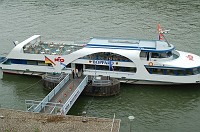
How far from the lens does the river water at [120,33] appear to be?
32156mm

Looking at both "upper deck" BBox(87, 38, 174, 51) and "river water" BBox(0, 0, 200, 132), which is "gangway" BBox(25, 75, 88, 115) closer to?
"river water" BBox(0, 0, 200, 132)

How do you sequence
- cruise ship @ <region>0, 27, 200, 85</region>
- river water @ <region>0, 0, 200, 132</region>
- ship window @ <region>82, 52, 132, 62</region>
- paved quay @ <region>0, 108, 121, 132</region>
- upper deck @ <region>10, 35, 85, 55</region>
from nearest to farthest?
paved quay @ <region>0, 108, 121, 132</region> → river water @ <region>0, 0, 200, 132</region> → cruise ship @ <region>0, 27, 200, 85</region> → ship window @ <region>82, 52, 132, 62</region> → upper deck @ <region>10, 35, 85, 55</region>

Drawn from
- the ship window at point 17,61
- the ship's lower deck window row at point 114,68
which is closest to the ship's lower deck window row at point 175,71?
the ship's lower deck window row at point 114,68

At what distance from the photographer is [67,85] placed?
35.9 m

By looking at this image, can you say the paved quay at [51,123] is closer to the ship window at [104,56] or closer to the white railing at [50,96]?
the white railing at [50,96]

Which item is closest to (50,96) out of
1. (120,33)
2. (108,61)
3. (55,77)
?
(55,77)

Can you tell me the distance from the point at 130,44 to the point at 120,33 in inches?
821

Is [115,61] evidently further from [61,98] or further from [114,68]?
[61,98]

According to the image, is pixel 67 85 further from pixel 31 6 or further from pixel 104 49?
pixel 31 6

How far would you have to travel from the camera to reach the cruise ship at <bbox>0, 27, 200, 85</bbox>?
119ft

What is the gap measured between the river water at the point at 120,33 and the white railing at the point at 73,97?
1393 mm

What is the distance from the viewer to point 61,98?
107 ft

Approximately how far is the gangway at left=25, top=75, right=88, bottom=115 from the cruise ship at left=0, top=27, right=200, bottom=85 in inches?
96.7

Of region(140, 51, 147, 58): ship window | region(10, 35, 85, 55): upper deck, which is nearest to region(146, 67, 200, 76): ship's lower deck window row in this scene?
region(140, 51, 147, 58): ship window
